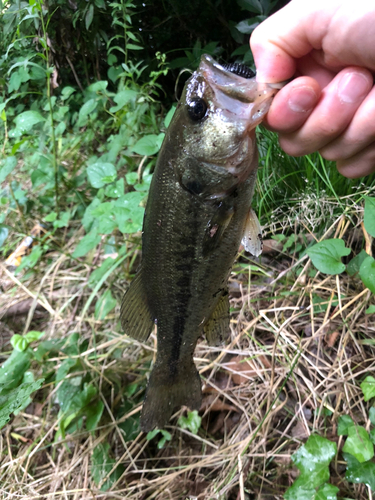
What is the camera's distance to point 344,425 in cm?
159

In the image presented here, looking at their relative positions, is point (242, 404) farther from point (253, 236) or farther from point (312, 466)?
point (253, 236)

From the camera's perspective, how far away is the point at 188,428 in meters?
2.03

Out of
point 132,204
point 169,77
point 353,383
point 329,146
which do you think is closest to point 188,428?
point 353,383

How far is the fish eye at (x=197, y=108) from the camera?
113 cm

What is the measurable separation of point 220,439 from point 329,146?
1770 millimetres

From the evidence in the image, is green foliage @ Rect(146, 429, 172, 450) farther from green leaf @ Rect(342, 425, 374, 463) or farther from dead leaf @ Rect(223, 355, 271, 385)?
green leaf @ Rect(342, 425, 374, 463)

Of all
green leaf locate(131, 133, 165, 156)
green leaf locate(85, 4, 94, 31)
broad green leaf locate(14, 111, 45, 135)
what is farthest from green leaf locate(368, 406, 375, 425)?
green leaf locate(85, 4, 94, 31)

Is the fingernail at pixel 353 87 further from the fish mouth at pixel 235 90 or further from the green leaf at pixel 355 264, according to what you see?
the green leaf at pixel 355 264

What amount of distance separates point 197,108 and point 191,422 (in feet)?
5.89

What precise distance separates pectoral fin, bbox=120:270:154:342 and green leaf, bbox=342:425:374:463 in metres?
1.06

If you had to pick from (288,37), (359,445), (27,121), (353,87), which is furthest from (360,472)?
(27,121)

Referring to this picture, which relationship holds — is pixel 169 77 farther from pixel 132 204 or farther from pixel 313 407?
pixel 313 407

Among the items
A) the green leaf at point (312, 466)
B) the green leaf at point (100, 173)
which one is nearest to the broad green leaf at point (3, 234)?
the green leaf at point (100, 173)

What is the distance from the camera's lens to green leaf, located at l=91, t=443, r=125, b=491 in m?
1.94
